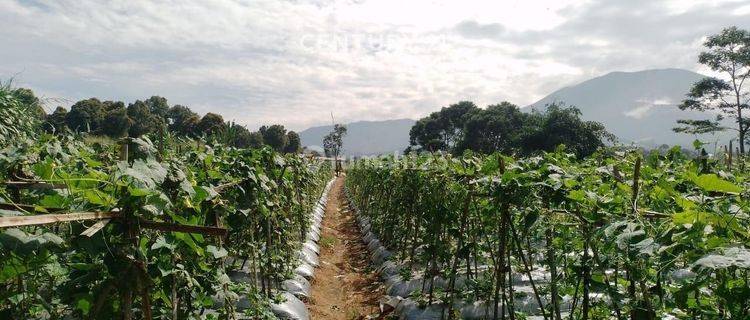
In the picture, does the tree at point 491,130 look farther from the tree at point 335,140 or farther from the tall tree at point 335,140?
the tree at point 335,140

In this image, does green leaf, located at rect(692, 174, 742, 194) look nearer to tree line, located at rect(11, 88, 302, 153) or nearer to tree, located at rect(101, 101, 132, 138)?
tree line, located at rect(11, 88, 302, 153)

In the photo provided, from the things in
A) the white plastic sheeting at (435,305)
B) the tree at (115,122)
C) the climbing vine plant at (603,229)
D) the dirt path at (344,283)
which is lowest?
the dirt path at (344,283)

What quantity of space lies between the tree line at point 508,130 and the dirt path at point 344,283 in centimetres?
626

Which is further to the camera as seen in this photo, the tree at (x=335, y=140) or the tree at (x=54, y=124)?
the tree at (x=335, y=140)

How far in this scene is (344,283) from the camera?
907 cm

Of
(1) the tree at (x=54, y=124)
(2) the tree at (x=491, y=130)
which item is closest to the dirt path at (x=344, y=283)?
(1) the tree at (x=54, y=124)

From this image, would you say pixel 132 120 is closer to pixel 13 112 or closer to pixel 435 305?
pixel 13 112

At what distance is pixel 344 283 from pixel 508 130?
1635 inches

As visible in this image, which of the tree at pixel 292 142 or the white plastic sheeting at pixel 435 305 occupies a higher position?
the tree at pixel 292 142

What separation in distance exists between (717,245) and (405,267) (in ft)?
22.5

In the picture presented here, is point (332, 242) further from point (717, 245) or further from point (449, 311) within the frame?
point (717, 245)

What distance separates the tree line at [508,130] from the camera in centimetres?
3606

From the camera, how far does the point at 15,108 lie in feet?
23.0

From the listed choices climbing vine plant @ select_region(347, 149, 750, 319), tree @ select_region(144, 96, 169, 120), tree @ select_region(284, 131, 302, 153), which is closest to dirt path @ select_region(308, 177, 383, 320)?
climbing vine plant @ select_region(347, 149, 750, 319)
